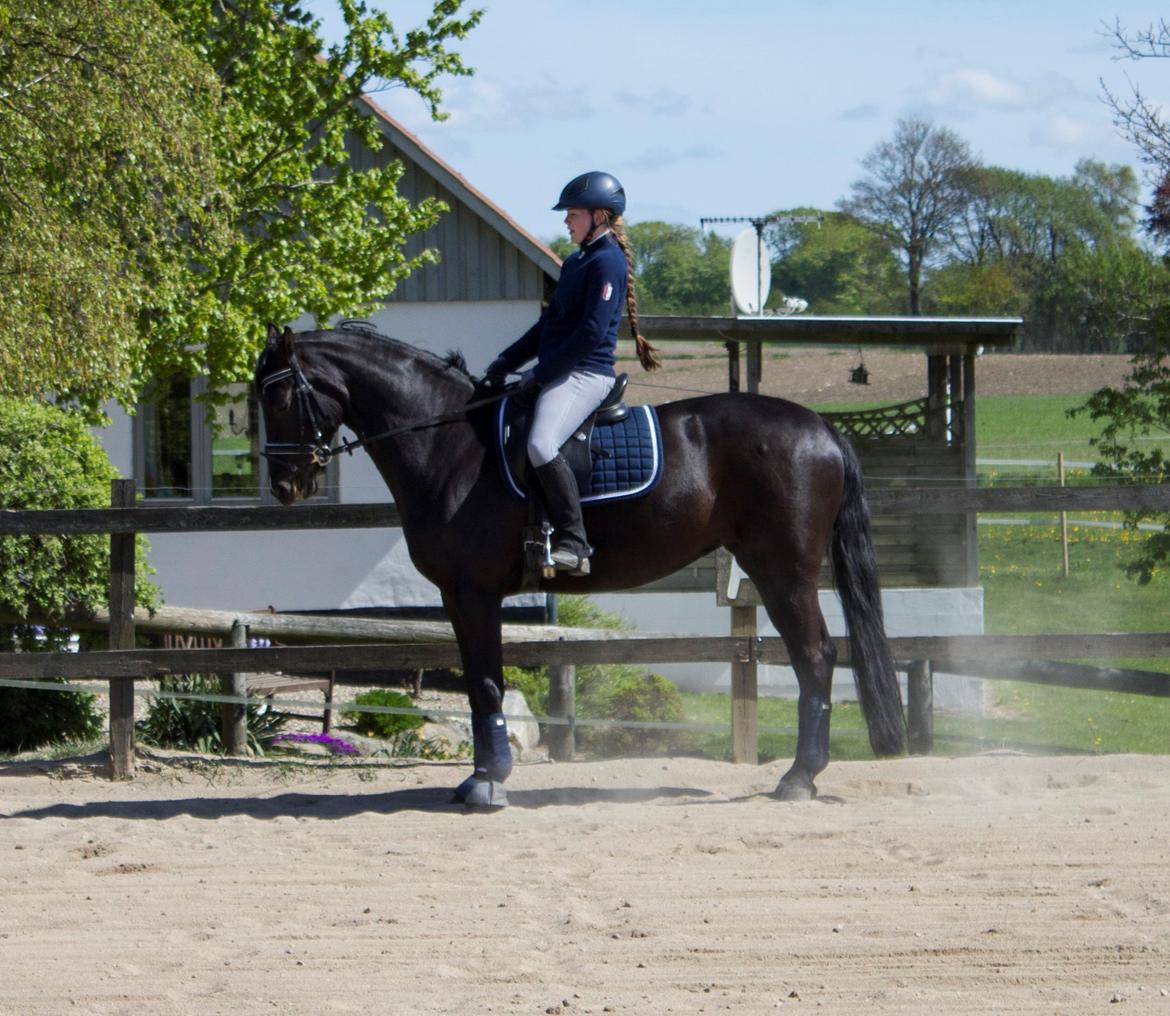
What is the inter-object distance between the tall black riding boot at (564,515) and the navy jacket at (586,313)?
44 cm

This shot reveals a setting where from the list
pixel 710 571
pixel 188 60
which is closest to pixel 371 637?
pixel 188 60

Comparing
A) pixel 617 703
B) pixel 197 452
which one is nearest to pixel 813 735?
pixel 617 703

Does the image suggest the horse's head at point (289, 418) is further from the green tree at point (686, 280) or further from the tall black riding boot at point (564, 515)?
the green tree at point (686, 280)

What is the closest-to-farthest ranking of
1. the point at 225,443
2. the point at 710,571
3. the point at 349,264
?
the point at 349,264 < the point at 225,443 < the point at 710,571

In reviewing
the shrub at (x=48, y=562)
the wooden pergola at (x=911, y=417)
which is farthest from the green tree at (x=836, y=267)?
the shrub at (x=48, y=562)

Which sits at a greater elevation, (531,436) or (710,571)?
(531,436)

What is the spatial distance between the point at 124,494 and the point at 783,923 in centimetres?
484

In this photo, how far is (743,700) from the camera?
8102mm

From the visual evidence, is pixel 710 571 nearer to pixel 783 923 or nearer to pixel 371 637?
pixel 371 637

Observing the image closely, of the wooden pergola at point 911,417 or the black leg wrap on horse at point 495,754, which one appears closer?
the black leg wrap on horse at point 495,754

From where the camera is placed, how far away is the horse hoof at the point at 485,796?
6.92 meters

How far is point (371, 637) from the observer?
31.8ft

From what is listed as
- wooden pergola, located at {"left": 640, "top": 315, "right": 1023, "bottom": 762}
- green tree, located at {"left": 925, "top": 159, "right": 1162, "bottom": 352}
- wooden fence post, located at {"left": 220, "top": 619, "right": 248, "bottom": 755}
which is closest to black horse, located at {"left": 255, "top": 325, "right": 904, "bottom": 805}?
wooden fence post, located at {"left": 220, "top": 619, "right": 248, "bottom": 755}

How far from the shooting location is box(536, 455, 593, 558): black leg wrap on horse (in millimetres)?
6633
